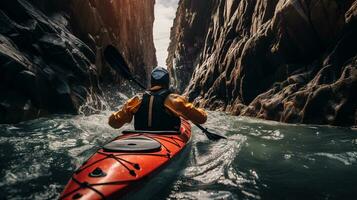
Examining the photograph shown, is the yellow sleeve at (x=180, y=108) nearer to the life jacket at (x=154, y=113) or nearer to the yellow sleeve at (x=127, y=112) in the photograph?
the life jacket at (x=154, y=113)

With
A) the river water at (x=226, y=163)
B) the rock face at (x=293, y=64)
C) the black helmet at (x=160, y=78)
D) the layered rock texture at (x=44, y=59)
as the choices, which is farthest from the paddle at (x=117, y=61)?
the rock face at (x=293, y=64)

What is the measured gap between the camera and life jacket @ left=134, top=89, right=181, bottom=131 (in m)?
5.00

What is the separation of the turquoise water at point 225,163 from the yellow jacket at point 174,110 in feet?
2.16

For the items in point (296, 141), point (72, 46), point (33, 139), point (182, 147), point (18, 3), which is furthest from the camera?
point (72, 46)

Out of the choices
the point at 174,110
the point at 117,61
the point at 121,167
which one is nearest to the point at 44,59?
the point at 117,61

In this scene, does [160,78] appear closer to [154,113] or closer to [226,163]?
[154,113]

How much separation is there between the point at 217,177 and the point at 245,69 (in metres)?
9.05

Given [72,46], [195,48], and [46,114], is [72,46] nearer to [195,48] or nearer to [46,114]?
[46,114]

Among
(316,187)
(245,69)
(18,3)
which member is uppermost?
(18,3)

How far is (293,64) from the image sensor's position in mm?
10445

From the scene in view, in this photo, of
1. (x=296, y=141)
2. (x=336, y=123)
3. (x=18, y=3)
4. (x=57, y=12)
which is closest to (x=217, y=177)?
(x=296, y=141)

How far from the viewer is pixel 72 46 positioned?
11.7 metres

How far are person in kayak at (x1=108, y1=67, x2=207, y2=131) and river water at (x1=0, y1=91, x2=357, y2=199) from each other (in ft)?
2.24

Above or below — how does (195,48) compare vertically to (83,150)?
above
